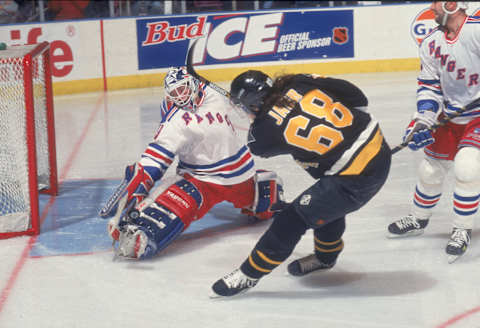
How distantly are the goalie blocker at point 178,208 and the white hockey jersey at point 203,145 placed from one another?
0.19 ft

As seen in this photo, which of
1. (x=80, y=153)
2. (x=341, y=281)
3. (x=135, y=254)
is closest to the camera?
(x=341, y=281)

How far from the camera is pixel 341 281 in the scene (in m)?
3.02

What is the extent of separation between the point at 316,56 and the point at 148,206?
5509 mm

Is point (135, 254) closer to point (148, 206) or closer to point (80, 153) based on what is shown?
point (148, 206)

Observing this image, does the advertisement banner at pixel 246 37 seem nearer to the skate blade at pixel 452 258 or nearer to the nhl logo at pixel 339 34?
the nhl logo at pixel 339 34

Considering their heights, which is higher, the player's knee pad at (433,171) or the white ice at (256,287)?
the player's knee pad at (433,171)

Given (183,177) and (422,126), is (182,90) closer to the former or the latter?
(183,177)

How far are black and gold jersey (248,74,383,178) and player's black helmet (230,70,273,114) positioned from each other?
47mm

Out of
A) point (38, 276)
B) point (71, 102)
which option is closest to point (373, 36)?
point (71, 102)

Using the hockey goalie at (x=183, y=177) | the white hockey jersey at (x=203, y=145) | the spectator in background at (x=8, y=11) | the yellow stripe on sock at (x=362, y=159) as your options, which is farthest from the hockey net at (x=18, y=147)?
the spectator in background at (x=8, y=11)

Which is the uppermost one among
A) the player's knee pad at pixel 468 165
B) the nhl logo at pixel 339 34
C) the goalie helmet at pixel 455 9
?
the goalie helmet at pixel 455 9

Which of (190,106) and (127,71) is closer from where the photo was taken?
(190,106)

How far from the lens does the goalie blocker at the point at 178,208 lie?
323 centimetres

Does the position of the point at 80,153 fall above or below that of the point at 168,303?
below
